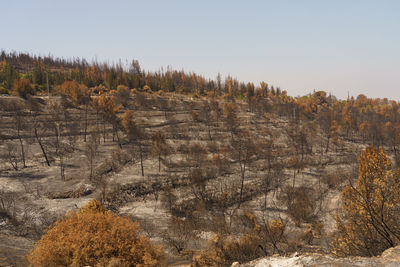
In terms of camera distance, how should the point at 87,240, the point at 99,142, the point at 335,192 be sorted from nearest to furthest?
the point at 87,240 < the point at 335,192 < the point at 99,142

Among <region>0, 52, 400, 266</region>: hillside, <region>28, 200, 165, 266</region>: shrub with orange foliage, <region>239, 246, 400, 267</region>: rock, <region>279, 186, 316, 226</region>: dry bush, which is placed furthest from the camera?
<region>279, 186, 316, 226</region>: dry bush

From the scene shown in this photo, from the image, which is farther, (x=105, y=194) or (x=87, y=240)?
(x=105, y=194)

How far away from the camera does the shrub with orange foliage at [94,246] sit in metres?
13.2

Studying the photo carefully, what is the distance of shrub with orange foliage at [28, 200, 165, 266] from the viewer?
13.2 m

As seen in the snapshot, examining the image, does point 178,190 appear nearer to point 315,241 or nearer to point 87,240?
point 315,241

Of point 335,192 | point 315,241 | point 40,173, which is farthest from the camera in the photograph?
point 335,192

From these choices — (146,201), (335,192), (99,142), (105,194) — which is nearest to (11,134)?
(99,142)

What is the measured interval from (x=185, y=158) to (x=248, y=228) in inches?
993

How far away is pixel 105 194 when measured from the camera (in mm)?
36219

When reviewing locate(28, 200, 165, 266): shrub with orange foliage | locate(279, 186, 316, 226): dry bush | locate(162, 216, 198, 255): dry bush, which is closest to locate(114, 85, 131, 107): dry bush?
locate(162, 216, 198, 255): dry bush

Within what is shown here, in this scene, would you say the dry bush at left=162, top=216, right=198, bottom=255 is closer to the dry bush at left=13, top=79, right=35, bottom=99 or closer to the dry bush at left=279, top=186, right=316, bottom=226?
the dry bush at left=279, top=186, right=316, bottom=226

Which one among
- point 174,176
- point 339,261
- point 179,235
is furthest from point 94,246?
point 174,176

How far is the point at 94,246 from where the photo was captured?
13258mm

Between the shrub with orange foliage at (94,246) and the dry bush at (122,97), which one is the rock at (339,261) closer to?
the shrub with orange foliage at (94,246)
